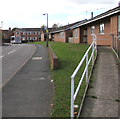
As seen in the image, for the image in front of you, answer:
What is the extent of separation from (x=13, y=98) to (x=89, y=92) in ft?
7.44

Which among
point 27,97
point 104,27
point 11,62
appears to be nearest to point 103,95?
point 27,97

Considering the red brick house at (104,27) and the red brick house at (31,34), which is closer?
the red brick house at (104,27)

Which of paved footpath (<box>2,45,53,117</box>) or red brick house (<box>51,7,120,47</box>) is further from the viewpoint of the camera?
red brick house (<box>51,7,120,47</box>)

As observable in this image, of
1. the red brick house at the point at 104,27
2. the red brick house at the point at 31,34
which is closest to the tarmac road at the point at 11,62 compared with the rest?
the red brick house at the point at 104,27

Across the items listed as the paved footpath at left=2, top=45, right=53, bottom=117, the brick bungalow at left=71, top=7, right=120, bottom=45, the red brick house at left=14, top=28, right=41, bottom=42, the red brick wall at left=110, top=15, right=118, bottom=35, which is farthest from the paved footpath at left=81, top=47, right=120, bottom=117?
the red brick house at left=14, top=28, right=41, bottom=42

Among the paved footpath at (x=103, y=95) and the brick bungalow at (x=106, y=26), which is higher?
the brick bungalow at (x=106, y=26)

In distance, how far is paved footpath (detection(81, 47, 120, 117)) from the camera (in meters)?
4.95

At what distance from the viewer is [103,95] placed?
5.90 meters

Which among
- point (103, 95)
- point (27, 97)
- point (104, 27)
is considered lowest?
point (27, 97)

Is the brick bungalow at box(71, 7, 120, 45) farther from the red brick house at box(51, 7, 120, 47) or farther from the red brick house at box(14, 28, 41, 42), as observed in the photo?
the red brick house at box(14, 28, 41, 42)

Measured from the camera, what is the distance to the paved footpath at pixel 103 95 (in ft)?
16.3

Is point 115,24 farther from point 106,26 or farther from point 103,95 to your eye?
point 103,95

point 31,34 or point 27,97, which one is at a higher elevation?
point 31,34

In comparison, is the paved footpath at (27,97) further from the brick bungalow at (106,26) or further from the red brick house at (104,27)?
the brick bungalow at (106,26)
